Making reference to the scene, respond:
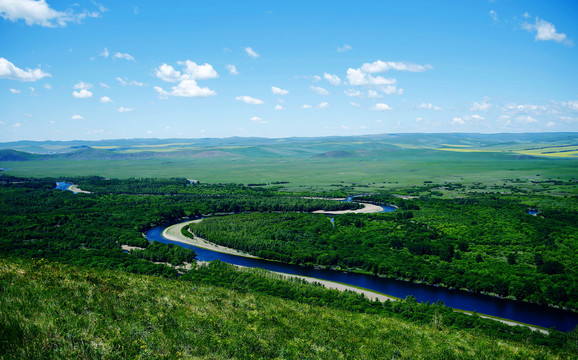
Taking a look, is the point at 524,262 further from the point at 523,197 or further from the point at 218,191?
the point at 218,191

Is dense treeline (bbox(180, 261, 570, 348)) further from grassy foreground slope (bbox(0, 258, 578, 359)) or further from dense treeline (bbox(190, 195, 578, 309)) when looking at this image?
dense treeline (bbox(190, 195, 578, 309))

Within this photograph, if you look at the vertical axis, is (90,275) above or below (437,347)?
above

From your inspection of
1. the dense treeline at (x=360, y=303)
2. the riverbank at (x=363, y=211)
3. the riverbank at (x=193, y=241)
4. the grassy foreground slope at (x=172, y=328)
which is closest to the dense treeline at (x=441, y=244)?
the riverbank at (x=193, y=241)

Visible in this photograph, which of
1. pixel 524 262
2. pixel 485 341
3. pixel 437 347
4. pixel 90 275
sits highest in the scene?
pixel 90 275

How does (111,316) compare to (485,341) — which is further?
(485,341)

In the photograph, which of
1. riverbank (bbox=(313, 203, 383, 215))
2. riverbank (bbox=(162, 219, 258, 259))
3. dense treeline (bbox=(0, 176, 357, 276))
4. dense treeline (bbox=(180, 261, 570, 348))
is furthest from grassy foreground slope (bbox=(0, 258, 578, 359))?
riverbank (bbox=(313, 203, 383, 215))

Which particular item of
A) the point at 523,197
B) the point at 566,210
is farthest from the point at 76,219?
the point at 523,197

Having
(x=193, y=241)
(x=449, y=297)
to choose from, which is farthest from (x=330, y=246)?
(x=193, y=241)

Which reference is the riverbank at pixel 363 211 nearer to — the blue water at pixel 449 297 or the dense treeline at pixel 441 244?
the dense treeline at pixel 441 244
